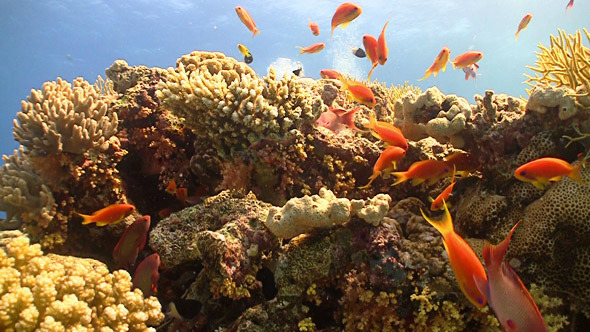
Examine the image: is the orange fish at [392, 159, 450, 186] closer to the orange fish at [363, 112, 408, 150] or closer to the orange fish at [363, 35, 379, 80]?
the orange fish at [363, 112, 408, 150]

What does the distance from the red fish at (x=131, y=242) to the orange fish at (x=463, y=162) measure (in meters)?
2.98

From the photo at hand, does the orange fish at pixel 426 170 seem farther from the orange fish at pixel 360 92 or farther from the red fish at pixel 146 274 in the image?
the red fish at pixel 146 274

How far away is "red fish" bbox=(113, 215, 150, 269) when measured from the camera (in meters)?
3.17

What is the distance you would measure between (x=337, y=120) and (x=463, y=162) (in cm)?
157

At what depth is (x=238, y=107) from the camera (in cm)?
359

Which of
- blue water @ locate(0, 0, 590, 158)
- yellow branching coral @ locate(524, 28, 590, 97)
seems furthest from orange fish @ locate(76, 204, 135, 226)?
blue water @ locate(0, 0, 590, 158)

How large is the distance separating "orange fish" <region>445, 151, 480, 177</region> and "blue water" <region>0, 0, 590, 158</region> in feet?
115

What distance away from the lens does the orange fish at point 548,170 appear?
2.34 meters

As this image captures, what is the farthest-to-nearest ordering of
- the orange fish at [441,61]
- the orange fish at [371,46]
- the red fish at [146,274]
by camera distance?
the orange fish at [441,61] → the orange fish at [371,46] → the red fish at [146,274]

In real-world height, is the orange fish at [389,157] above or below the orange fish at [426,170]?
above

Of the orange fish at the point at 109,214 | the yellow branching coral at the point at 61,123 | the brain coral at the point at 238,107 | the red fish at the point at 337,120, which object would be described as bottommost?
the orange fish at the point at 109,214

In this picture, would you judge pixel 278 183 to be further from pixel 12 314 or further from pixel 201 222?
pixel 12 314

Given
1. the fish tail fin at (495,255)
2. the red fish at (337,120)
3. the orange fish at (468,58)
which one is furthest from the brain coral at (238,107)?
the orange fish at (468,58)

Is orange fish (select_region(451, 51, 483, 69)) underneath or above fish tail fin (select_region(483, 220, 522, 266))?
above
